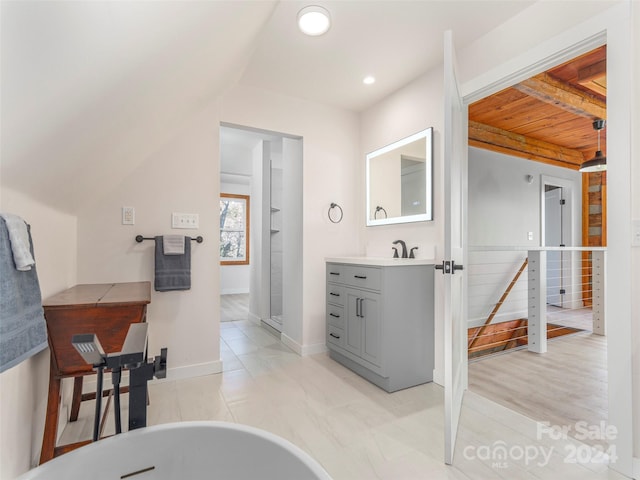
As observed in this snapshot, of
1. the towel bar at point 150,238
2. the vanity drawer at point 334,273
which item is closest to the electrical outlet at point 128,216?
the towel bar at point 150,238

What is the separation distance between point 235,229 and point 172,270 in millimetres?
4999

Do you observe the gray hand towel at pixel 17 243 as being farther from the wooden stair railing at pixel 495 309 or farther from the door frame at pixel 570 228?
the door frame at pixel 570 228

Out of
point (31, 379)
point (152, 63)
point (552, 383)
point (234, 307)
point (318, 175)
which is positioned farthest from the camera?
point (234, 307)

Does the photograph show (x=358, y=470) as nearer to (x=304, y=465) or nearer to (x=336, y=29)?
(x=304, y=465)

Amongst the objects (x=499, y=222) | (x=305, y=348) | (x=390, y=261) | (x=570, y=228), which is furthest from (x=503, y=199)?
(x=305, y=348)

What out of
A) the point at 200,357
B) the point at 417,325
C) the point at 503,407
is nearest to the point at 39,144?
the point at 200,357

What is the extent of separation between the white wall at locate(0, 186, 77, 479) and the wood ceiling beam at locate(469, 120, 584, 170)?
411 cm

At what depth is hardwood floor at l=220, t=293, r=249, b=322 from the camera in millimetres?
4793

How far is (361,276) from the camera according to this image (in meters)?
2.57

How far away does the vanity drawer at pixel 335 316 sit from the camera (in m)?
2.79

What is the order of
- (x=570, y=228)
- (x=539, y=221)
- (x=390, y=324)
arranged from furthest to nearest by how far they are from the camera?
(x=570, y=228)
(x=539, y=221)
(x=390, y=324)

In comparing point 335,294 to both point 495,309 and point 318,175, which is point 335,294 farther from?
point 495,309

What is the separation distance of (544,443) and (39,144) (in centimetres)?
263

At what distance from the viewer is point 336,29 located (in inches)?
84.4
